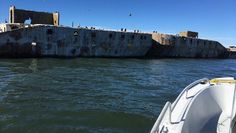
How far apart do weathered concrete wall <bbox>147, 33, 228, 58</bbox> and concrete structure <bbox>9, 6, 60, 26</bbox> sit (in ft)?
48.9

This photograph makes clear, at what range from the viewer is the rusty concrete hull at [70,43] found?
1427 inches

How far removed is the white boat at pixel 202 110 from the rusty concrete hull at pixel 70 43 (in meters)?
30.1

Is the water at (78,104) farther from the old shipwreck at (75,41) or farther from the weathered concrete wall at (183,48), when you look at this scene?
the weathered concrete wall at (183,48)

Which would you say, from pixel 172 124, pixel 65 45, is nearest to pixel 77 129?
pixel 172 124

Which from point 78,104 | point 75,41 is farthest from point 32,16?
point 78,104

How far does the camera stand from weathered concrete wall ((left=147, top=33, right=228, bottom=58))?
5091 cm

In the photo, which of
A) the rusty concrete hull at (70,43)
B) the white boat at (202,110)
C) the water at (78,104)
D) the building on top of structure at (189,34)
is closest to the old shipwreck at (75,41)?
the rusty concrete hull at (70,43)

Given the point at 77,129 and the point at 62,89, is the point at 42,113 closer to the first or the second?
the point at 77,129

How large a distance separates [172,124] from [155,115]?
6.12 metres

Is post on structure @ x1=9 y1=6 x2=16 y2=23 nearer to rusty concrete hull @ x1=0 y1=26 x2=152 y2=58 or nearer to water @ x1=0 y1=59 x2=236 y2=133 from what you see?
rusty concrete hull @ x1=0 y1=26 x2=152 y2=58

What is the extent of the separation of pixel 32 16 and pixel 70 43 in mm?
8155

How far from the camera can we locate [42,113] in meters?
12.1

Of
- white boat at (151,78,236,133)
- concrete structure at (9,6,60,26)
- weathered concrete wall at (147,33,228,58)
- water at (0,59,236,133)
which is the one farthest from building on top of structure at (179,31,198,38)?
white boat at (151,78,236,133)

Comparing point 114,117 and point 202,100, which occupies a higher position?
point 202,100
